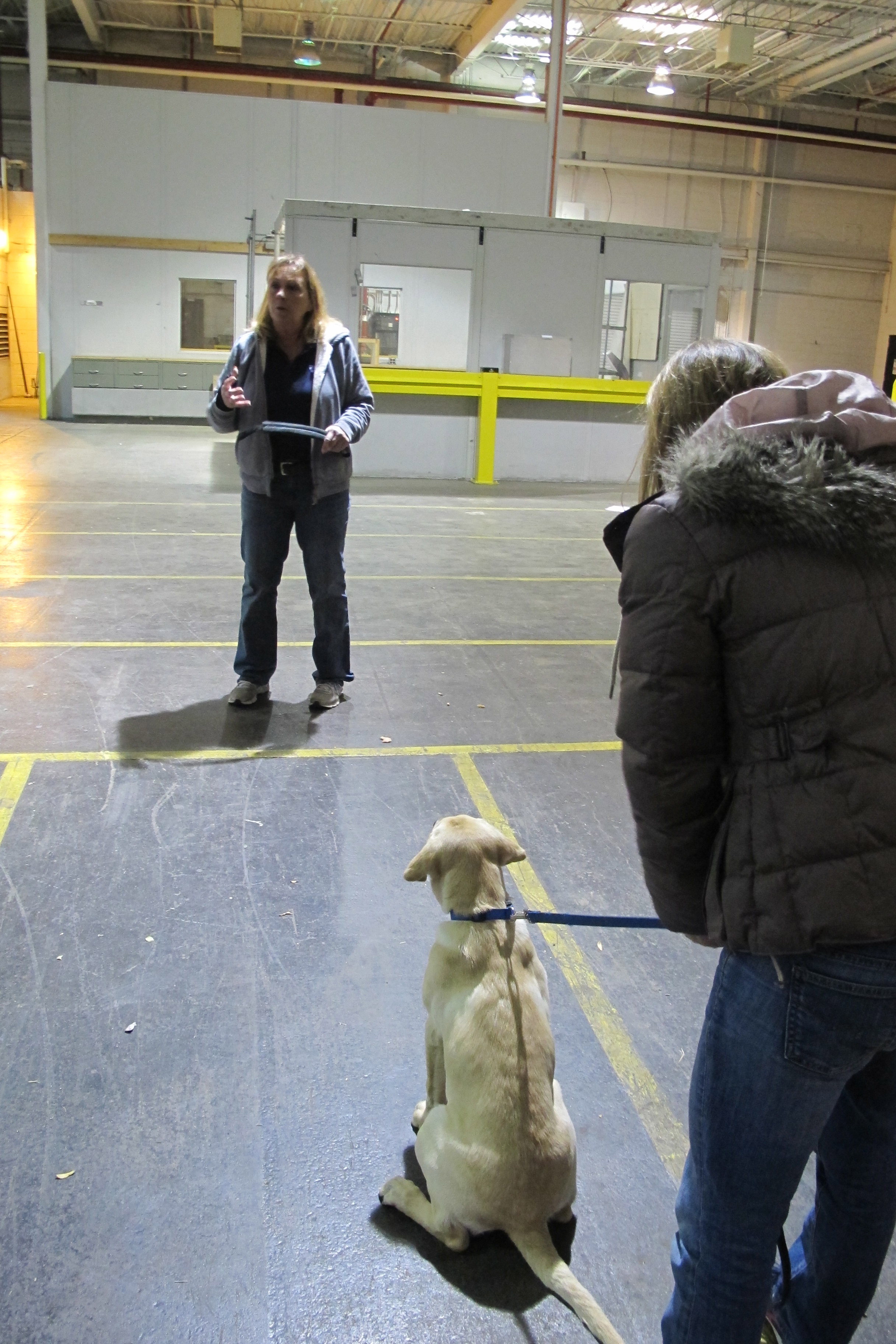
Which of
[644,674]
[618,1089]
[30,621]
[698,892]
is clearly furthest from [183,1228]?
[30,621]

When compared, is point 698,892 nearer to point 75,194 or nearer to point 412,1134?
→ point 412,1134

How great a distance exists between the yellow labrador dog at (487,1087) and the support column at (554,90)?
45.9 feet

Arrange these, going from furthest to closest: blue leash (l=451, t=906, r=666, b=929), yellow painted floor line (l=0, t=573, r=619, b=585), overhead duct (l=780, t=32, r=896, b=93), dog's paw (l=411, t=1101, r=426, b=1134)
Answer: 1. overhead duct (l=780, t=32, r=896, b=93)
2. yellow painted floor line (l=0, t=573, r=619, b=585)
3. dog's paw (l=411, t=1101, r=426, b=1134)
4. blue leash (l=451, t=906, r=666, b=929)

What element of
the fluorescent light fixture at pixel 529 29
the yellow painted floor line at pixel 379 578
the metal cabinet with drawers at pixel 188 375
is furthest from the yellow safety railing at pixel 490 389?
the fluorescent light fixture at pixel 529 29

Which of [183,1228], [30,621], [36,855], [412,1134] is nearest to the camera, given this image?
[183,1228]

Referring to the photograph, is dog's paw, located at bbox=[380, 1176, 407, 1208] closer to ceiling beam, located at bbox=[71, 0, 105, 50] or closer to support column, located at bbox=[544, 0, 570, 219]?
support column, located at bbox=[544, 0, 570, 219]

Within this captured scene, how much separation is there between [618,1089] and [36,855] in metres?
2.16

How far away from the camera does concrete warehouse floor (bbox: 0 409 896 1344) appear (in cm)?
207

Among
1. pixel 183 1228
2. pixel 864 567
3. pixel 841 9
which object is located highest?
pixel 841 9

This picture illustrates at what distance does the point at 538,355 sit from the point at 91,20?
38.1ft

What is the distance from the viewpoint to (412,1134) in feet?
8.02

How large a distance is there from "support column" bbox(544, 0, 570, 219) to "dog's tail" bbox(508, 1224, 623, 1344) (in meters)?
14.5

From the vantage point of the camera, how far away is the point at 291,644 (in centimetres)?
640

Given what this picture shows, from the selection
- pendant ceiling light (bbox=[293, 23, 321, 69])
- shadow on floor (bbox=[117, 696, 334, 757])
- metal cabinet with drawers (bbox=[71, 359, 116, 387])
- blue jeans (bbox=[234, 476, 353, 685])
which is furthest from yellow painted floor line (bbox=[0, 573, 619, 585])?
pendant ceiling light (bbox=[293, 23, 321, 69])
